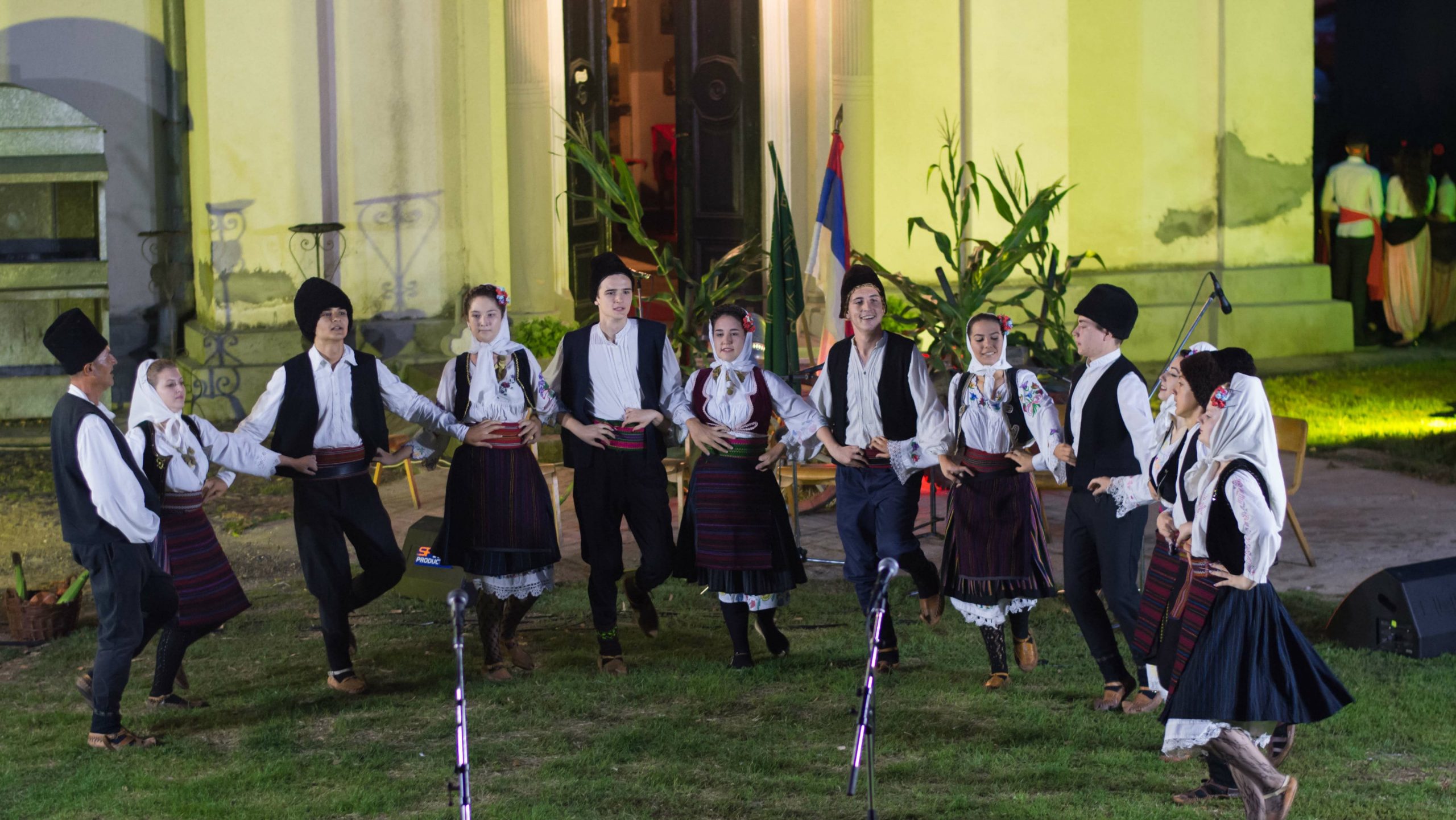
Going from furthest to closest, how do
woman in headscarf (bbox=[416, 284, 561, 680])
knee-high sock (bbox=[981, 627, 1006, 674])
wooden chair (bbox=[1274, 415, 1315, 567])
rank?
wooden chair (bbox=[1274, 415, 1315, 567]), woman in headscarf (bbox=[416, 284, 561, 680]), knee-high sock (bbox=[981, 627, 1006, 674])

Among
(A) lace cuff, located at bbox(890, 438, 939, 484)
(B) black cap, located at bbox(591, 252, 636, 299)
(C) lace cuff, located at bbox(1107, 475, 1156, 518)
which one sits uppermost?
(B) black cap, located at bbox(591, 252, 636, 299)

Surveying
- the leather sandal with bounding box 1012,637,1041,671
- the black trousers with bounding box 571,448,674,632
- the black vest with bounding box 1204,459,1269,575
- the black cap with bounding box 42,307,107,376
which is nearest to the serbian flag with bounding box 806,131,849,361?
the black trousers with bounding box 571,448,674,632

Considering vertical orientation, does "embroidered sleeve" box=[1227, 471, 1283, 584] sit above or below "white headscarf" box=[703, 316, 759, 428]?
below

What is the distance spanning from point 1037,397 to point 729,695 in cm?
156

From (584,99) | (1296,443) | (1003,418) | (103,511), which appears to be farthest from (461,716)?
(584,99)

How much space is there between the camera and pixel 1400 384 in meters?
12.8

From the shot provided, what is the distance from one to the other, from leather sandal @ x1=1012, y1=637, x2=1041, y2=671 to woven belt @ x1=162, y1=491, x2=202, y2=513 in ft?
9.97

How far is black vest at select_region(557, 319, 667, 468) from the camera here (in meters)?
6.18

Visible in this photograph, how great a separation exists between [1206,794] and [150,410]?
3.71 meters

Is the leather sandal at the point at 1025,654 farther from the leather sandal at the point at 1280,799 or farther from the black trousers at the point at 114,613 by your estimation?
the black trousers at the point at 114,613

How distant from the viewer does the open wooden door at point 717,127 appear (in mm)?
12336

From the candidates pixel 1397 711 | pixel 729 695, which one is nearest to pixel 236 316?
pixel 729 695

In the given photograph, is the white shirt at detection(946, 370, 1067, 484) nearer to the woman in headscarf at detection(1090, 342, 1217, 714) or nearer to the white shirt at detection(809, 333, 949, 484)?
the white shirt at detection(809, 333, 949, 484)

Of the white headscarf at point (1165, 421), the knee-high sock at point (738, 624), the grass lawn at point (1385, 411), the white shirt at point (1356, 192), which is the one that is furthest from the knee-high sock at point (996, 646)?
the white shirt at point (1356, 192)
